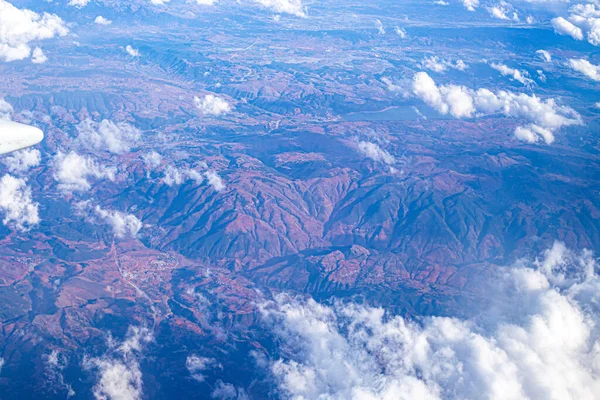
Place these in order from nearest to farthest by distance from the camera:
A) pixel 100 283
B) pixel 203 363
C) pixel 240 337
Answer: pixel 203 363 < pixel 240 337 < pixel 100 283

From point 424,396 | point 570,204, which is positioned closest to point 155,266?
point 424,396

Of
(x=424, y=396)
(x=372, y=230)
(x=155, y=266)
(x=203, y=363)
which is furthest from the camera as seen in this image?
(x=372, y=230)

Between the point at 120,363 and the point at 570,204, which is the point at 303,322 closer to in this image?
the point at 120,363

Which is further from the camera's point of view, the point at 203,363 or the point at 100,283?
the point at 100,283

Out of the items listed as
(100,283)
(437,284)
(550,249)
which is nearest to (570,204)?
(550,249)

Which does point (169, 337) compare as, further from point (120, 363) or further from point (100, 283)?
point (100, 283)

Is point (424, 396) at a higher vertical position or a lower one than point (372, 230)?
higher
